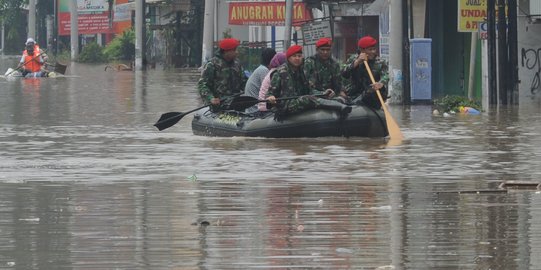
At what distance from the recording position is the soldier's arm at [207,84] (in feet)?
79.3

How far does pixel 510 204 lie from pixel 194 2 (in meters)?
62.4

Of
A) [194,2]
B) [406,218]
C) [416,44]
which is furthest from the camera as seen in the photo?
[194,2]

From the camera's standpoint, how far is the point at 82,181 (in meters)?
16.8

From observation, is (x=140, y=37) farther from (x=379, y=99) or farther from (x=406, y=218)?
(x=406, y=218)

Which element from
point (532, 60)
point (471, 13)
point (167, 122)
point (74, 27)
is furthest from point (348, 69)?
point (74, 27)

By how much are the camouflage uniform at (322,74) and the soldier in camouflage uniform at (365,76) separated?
35 centimetres

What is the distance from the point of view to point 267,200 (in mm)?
14719

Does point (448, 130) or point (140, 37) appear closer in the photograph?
point (448, 130)

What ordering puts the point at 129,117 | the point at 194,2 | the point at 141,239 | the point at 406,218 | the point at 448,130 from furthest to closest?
1. the point at 194,2
2. the point at 129,117
3. the point at 448,130
4. the point at 406,218
5. the point at 141,239

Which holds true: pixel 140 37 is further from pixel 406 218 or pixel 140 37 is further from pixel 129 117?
pixel 406 218

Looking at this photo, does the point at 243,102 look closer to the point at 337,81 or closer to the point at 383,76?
the point at 337,81

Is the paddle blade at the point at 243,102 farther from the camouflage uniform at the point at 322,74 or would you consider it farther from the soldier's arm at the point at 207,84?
the camouflage uniform at the point at 322,74

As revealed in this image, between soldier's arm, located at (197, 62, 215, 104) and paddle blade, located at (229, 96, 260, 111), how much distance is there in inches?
19.6

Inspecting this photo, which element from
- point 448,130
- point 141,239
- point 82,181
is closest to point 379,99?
point 448,130
